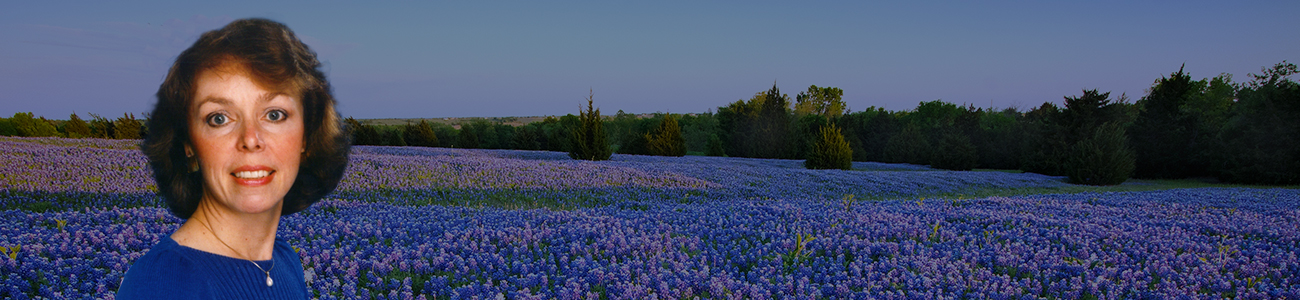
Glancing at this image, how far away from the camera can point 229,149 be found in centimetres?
141

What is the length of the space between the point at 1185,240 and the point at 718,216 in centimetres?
582

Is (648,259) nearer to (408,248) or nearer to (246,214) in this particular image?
(408,248)

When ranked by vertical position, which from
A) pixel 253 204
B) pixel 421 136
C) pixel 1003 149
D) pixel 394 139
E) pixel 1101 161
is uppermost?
pixel 1003 149

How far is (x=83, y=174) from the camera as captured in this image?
10992 mm

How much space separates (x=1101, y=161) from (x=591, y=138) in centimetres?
2360

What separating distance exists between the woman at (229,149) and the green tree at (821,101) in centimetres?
9620

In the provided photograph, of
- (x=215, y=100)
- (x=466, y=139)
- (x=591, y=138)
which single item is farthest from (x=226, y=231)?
(x=466, y=139)

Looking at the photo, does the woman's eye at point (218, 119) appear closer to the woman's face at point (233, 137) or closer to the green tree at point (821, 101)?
the woman's face at point (233, 137)

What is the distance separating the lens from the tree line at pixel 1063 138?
1050 inches

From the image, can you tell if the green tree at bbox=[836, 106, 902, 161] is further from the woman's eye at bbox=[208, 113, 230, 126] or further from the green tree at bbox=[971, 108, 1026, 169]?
the woman's eye at bbox=[208, 113, 230, 126]

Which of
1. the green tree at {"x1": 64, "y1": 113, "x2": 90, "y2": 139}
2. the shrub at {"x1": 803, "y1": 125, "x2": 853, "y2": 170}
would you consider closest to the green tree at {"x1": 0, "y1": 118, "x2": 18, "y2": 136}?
the green tree at {"x1": 64, "y1": 113, "x2": 90, "y2": 139}

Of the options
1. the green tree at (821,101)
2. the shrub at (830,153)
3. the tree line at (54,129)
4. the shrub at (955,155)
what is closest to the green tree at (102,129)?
the tree line at (54,129)

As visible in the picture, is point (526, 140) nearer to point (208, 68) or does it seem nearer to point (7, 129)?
point (7, 129)

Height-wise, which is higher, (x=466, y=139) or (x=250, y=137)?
(x=250, y=137)
